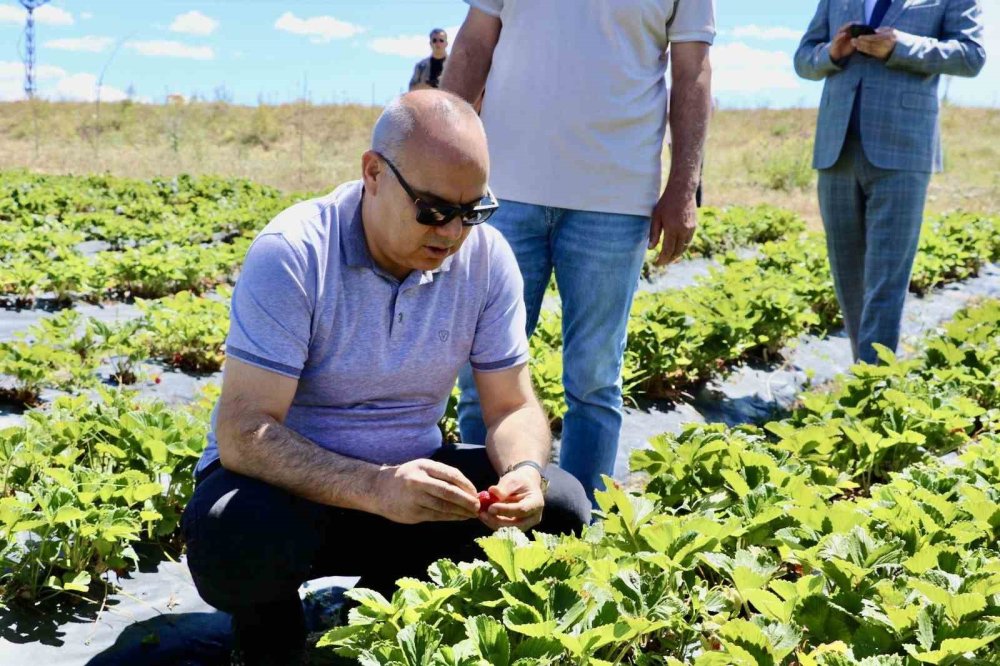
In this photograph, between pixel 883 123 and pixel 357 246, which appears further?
pixel 883 123

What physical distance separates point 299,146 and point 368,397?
2490 centimetres

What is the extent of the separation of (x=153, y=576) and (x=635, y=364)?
2.54 meters

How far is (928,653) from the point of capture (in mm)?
1607

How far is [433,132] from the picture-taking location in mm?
2119

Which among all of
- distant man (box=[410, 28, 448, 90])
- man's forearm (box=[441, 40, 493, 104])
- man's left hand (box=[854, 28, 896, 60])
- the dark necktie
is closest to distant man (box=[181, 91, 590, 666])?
man's forearm (box=[441, 40, 493, 104])

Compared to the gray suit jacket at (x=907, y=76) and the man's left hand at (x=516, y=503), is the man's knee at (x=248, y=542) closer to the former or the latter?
the man's left hand at (x=516, y=503)

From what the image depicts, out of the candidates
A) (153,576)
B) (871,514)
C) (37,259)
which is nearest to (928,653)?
(871,514)

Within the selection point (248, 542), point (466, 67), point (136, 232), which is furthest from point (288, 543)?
point (136, 232)

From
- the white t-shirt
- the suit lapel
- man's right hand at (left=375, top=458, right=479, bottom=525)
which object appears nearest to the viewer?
man's right hand at (left=375, top=458, right=479, bottom=525)

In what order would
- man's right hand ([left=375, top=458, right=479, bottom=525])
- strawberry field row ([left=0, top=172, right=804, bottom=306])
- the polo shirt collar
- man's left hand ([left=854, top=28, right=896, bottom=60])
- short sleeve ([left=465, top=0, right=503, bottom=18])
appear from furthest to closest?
strawberry field row ([left=0, top=172, right=804, bottom=306]) < man's left hand ([left=854, top=28, right=896, bottom=60]) < short sleeve ([left=465, top=0, right=503, bottom=18]) < the polo shirt collar < man's right hand ([left=375, top=458, right=479, bottom=525])

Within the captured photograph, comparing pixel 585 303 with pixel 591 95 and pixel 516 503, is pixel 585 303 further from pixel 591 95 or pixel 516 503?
pixel 516 503

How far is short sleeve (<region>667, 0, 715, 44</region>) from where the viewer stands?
300 centimetres

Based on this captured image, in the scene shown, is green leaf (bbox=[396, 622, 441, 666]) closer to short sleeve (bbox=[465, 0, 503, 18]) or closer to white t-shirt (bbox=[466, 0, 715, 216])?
white t-shirt (bbox=[466, 0, 715, 216])

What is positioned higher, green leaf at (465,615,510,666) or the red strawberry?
green leaf at (465,615,510,666)
